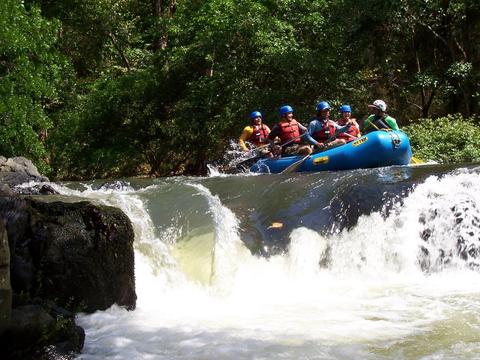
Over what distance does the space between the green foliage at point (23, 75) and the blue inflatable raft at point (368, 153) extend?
7495mm

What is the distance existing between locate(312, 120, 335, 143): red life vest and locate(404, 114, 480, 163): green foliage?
2.66 metres

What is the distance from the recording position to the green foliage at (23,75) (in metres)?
14.2

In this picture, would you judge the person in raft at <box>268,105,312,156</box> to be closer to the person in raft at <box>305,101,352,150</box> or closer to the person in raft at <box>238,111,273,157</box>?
the person in raft at <box>305,101,352,150</box>

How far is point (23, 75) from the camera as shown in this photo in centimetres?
1453

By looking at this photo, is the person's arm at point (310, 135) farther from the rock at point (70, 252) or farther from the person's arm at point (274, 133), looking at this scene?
the rock at point (70, 252)

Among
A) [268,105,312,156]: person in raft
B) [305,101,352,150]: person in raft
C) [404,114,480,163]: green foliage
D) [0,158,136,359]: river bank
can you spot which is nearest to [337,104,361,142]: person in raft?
[305,101,352,150]: person in raft

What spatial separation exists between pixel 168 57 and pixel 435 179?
11.4 meters

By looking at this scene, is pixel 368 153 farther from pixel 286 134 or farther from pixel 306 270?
pixel 306 270

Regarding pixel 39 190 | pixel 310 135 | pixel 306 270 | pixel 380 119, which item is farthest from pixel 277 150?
pixel 306 270

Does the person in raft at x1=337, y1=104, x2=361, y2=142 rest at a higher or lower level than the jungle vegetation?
lower

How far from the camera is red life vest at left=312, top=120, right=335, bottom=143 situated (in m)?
11.0

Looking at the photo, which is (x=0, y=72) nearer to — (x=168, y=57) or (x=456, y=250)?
(x=168, y=57)

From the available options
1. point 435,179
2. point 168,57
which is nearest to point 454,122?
point 435,179

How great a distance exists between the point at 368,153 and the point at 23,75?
8702 millimetres
